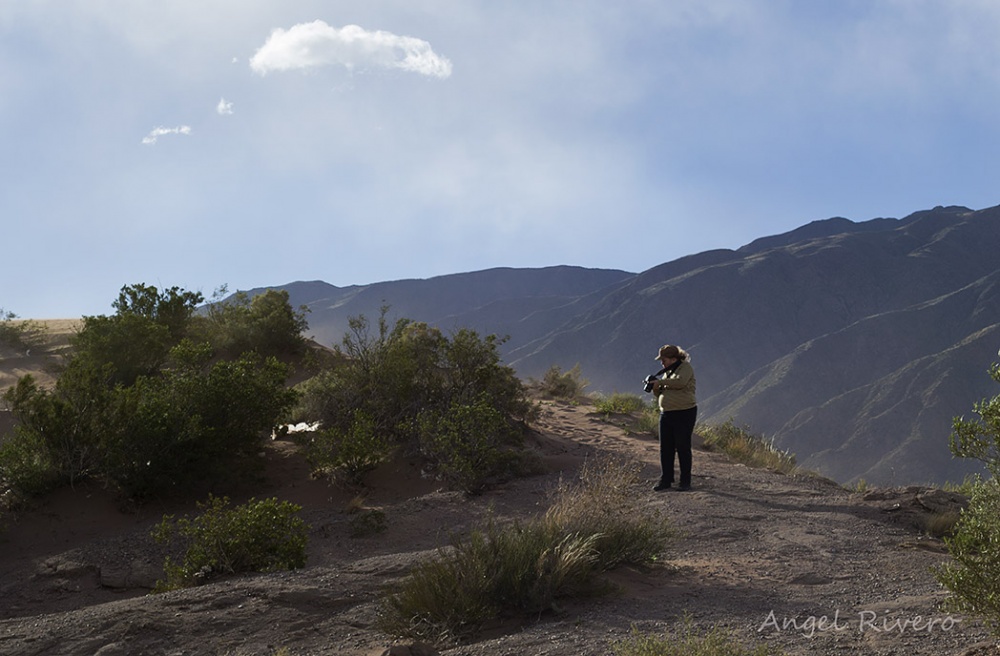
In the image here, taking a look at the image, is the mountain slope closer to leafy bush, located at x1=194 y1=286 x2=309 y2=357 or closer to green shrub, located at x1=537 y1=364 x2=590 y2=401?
green shrub, located at x1=537 y1=364 x2=590 y2=401

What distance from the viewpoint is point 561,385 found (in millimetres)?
22047

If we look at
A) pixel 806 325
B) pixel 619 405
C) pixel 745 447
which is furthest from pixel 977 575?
pixel 806 325

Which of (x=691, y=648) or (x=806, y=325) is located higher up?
(x=806, y=325)

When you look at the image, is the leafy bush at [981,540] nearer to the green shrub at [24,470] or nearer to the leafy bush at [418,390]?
the leafy bush at [418,390]

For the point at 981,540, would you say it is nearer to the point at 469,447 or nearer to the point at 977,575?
the point at 977,575

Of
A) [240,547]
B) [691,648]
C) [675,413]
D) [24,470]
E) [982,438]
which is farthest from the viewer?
[24,470]

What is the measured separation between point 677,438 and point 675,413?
324 millimetres

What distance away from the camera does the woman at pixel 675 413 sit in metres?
10.4

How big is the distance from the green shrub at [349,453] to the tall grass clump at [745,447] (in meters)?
6.91

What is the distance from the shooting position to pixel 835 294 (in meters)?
105

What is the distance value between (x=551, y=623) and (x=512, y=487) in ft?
20.6

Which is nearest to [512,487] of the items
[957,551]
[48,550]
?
[48,550]

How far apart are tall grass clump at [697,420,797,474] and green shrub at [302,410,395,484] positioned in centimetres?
691
